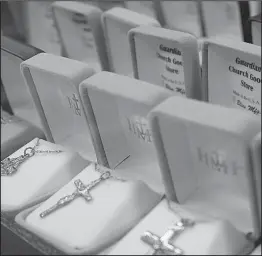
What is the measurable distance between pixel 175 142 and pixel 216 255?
0.13 m

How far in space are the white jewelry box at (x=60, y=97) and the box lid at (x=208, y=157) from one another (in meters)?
0.15

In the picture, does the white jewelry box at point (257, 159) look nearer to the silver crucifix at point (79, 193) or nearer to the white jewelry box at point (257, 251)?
the white jewelry box at point (257, 251)

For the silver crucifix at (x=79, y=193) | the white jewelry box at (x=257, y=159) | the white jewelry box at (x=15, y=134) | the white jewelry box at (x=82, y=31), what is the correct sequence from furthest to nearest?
the white jewelry box at (x=82, y=31)
the white jewelry box at (x=15, y=134)
the silver crucifix at (x=79, y=193)
the white jewelry box at (x=257, y=159)

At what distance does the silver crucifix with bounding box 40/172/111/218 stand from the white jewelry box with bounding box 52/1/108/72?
11.8 inches

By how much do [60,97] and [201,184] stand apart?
0.24 metres

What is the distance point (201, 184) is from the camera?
1.87 ft

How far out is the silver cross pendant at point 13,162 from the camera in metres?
0.63

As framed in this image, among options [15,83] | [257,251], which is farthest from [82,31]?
[257,251]

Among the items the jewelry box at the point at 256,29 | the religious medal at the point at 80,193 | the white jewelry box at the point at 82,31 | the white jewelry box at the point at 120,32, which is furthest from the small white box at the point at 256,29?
the religious medal at the point at 80,193

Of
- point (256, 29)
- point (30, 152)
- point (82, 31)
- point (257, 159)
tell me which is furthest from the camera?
point (82, 31)

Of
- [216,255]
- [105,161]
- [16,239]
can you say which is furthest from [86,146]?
[216,255]

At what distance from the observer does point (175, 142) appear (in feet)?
1.76

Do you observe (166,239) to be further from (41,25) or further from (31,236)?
(41,25)

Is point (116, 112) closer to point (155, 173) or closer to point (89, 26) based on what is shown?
point (155, 173)
